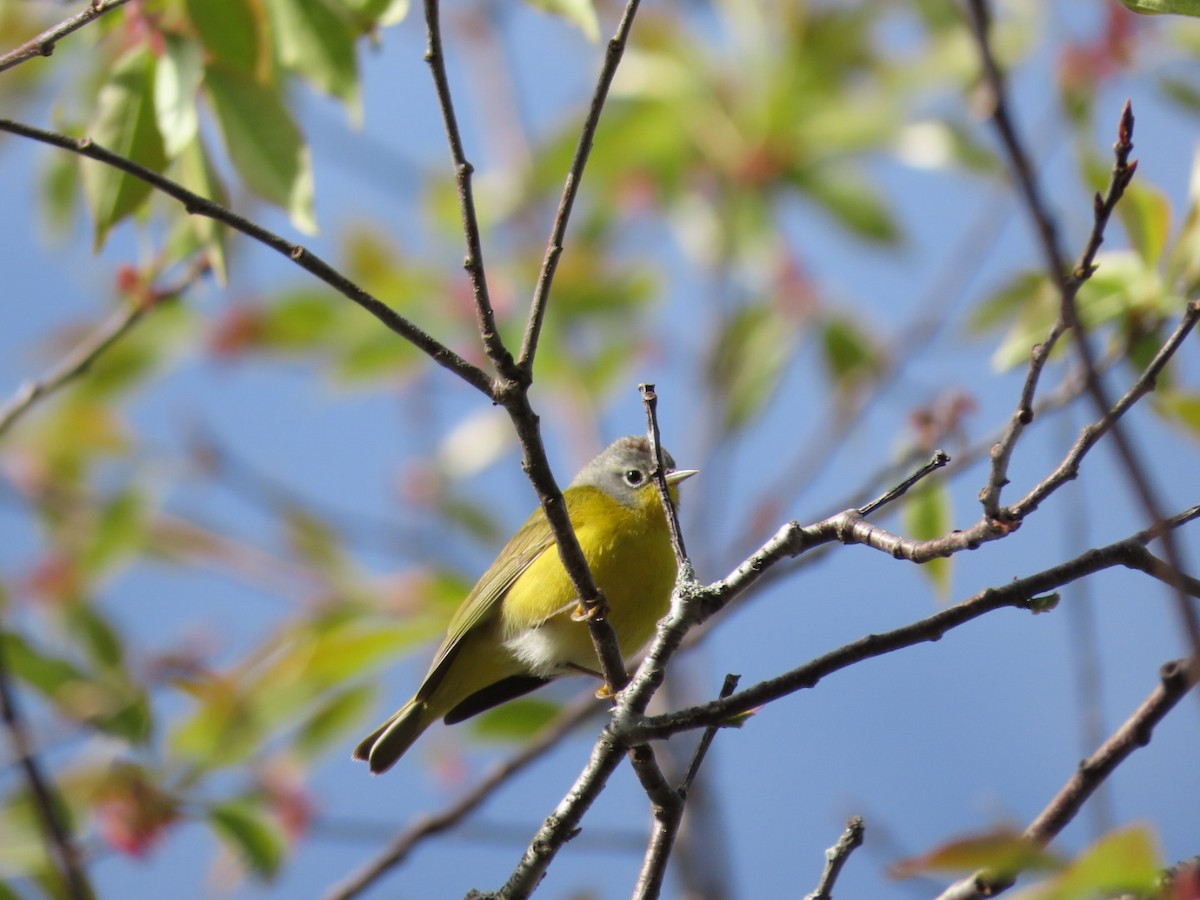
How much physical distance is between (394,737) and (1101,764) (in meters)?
2.83

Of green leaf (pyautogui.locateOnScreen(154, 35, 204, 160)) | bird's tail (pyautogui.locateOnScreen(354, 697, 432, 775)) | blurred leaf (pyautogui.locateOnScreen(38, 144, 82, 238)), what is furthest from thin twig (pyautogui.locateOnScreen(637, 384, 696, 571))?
blurred leaf (pyautogui.locateOnScreen(38, 144, 82, 238))

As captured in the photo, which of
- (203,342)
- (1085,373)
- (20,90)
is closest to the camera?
(1085,373)

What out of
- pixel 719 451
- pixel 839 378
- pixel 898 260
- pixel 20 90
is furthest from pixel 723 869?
pixel 20 90

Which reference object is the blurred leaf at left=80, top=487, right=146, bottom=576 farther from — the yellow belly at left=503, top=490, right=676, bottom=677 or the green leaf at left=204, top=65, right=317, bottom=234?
the green leaf at left=204, top=65, right=317, bottom=234

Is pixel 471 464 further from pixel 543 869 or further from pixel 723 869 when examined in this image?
pixel 543 869

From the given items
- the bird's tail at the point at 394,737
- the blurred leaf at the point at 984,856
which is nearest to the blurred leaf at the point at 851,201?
the bird's tail at the point at 394,737

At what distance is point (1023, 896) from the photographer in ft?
4.56

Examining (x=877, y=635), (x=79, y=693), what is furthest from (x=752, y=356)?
(x=877, y=635)

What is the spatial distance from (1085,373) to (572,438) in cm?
650

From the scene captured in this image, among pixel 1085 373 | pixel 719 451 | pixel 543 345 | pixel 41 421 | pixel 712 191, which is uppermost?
pixel 712 191

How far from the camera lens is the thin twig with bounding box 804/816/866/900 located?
2211mm

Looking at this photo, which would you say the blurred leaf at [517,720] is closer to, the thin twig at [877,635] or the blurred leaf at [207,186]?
the blurred leaf at [207,186]

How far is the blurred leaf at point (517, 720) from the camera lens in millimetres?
5508

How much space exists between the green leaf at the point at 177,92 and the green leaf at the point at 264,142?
0.06 metres
